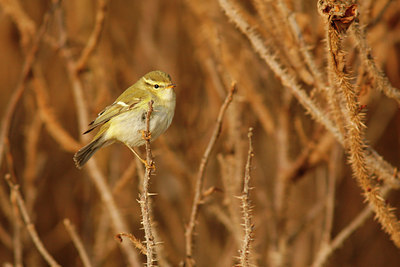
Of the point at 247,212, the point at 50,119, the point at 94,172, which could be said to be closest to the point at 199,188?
the point at 247,212

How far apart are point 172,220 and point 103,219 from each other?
74 centimetres

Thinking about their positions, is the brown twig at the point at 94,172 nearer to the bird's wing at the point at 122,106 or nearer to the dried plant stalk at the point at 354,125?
the bird's wing at the point at 122,106

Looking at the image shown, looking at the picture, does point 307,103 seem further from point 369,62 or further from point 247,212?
point 247,212

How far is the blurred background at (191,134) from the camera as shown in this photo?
9.38 ft

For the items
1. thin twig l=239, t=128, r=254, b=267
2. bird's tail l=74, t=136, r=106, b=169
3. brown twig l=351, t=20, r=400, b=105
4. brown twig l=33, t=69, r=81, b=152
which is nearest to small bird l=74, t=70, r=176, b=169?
bird's tail l=74, t=136, r=106, b=169

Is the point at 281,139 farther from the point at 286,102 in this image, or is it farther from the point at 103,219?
the point at 103,219

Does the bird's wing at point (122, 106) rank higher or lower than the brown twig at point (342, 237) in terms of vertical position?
higher

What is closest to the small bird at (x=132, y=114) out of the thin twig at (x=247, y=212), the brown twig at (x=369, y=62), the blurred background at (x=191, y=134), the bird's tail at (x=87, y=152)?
the bird's tail at (x=87, y=152)

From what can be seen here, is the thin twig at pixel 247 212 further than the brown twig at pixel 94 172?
No

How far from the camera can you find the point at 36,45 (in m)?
2.92

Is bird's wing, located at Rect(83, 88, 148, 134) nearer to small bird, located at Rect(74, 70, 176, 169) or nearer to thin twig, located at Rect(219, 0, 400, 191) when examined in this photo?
small bird, located at Rect(74, 70, 176, 169)

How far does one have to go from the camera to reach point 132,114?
9.27 ft

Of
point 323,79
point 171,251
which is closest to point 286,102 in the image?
point 323,79

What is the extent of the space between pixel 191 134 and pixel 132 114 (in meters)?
1.08
